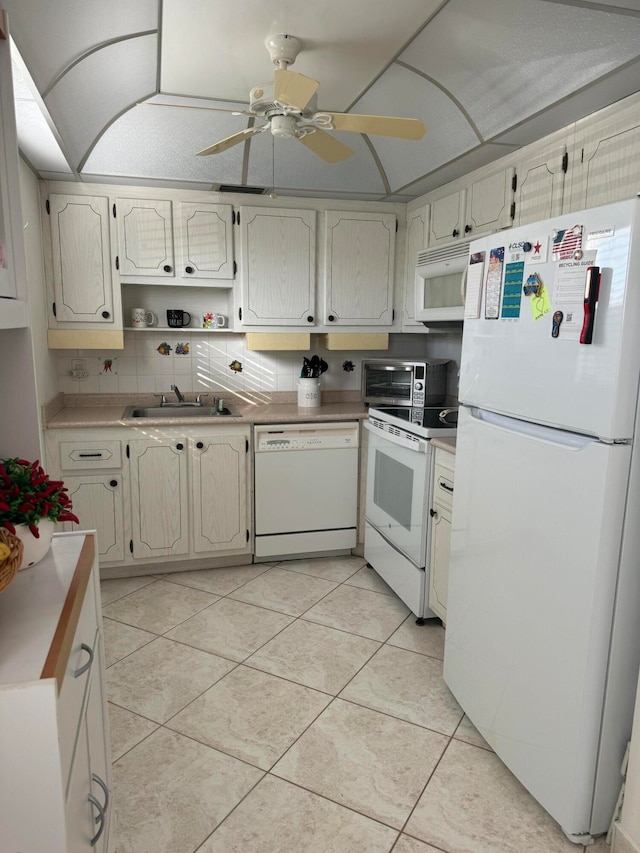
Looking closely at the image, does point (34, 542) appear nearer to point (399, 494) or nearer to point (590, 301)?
point (590, 301)

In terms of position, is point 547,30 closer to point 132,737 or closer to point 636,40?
point 636,40

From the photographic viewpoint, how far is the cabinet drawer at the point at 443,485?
2.48m

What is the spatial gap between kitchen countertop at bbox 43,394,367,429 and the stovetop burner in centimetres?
24

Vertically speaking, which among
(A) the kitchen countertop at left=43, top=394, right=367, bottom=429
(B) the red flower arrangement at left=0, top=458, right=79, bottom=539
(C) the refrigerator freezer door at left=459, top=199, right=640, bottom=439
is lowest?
(A) the kitchen countertop at left=43, top=394, right=367, bottom=429

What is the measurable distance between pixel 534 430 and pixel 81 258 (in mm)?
2635

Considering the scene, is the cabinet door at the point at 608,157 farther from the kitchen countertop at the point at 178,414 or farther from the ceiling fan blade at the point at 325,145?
the kitchen countertop at the point at 178,414

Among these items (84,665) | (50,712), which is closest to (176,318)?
(84,665)

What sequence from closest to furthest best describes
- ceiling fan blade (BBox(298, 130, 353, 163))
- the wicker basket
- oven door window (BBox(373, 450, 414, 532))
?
the wicker basket
ceiling fan blade (BBox(298, 130, 353, 163))
oven door window (BBox(373, 450, 414, 532))

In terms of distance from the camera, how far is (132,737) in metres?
2.03

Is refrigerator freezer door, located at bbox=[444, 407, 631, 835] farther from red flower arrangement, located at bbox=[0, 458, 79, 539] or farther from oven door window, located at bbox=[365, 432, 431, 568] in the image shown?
red flower arrangement, located at bbox=[0, 458, 79, 539]

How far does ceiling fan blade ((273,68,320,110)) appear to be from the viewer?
63.6 inches

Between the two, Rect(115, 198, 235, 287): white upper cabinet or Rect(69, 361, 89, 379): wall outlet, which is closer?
Rect(115, 198, 235, 287): white upper cabinet

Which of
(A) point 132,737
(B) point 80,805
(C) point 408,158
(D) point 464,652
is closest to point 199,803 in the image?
(A) point 132,737

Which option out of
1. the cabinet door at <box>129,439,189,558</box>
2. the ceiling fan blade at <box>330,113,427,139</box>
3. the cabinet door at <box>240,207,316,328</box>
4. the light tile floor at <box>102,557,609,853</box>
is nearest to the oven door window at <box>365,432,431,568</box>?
the light tile floor at <box>102,557,609,853</box>
